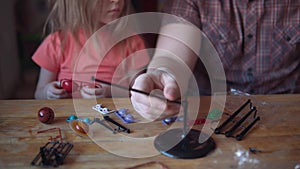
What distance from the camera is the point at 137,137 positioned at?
769 mm

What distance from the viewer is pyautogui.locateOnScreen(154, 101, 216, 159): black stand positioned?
70 cm

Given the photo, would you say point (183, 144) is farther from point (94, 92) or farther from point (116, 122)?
point (94, 92)

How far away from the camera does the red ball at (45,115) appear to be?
81 centimetres

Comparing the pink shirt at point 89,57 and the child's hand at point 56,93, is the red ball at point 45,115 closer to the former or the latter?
the child's hand at point 56,93

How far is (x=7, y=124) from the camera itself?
0.82m

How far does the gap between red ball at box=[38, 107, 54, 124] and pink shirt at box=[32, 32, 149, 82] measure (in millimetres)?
452

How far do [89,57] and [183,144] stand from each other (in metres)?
0.67

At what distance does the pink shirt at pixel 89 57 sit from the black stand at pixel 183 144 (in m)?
0.54

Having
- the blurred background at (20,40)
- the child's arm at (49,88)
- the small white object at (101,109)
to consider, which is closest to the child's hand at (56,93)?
the child's arm at (49,88)

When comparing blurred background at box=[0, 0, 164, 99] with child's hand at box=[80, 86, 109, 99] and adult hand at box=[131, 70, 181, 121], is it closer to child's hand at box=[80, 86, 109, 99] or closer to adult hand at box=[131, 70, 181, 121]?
child's hand at box=[80, 86, 109, 99]

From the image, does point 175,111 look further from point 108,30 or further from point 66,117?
point 108,30

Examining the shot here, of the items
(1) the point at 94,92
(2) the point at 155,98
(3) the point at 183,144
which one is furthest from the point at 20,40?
(3) the point at 183,144

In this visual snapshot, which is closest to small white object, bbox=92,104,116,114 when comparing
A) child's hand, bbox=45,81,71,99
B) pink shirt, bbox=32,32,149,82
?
child's hand, bbox=45,81,71,99

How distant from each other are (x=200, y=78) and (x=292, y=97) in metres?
0.39
